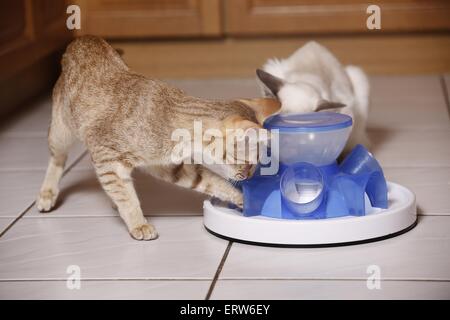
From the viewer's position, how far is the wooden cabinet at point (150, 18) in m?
3.51

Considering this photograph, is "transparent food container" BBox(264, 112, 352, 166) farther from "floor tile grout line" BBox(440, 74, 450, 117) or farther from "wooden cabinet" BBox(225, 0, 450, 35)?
"wooden cabinet" BBox(225, 0, 450, 35)

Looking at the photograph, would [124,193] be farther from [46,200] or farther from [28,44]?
[28,44]

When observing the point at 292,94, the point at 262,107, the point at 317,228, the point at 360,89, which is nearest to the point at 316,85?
the point at 292,94

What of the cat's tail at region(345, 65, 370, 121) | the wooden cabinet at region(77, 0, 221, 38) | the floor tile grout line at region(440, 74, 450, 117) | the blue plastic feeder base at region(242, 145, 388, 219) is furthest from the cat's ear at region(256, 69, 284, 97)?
the wooden cabinet at region(77, 0, 221, 38)

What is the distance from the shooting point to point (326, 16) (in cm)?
346

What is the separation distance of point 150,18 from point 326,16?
0.78 meters

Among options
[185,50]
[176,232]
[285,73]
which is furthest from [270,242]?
[185,50]

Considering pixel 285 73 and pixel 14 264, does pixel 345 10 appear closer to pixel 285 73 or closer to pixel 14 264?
pixel 285 73

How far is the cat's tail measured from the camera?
264cm

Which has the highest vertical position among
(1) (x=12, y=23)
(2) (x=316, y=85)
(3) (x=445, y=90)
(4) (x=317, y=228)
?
(1) (x=12, y=23)

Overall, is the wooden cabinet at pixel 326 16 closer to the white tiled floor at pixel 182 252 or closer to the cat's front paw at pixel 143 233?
the white tiled floor at pixel 182 252

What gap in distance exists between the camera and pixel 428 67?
3607 millimetres

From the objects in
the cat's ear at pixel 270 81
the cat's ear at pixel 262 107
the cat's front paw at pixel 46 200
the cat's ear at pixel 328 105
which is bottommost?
the cat's front paw at pixel 46 200

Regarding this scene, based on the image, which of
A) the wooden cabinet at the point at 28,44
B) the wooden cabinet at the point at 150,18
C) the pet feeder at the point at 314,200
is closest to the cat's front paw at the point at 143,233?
the pet feeder at the point at 314,200
